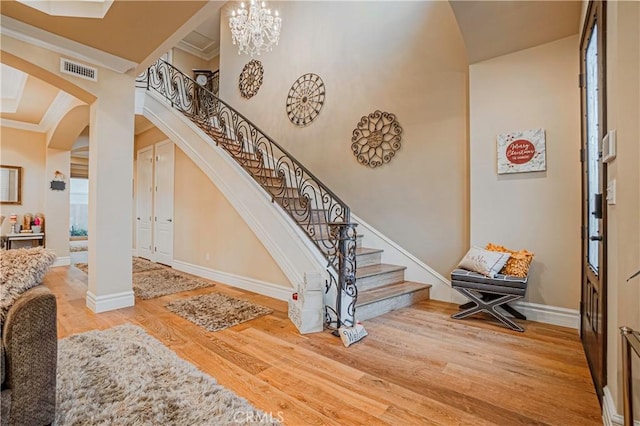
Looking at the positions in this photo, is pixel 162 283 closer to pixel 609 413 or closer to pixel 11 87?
pixel 11 87

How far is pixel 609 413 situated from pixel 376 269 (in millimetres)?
2405

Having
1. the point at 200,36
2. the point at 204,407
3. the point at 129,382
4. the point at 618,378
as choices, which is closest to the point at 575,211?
the point at 618,378

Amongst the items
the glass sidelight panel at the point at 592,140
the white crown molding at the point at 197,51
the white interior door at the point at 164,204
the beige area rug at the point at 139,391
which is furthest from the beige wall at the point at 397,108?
the white crown molding at the point at 197,51

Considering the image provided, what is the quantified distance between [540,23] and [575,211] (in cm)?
181

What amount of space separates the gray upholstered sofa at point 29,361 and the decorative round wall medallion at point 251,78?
5592 millimetres

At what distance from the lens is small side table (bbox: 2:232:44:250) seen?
5.59 metres

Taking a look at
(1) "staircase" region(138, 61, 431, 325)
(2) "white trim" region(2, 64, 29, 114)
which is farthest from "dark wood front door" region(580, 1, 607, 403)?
(2) "white trim" region(2, 64, 29, 114)

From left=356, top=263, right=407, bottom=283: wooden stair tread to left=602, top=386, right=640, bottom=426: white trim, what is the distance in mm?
2047

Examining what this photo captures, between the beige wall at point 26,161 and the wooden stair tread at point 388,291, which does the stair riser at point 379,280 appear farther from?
the beige wall at point 26,161

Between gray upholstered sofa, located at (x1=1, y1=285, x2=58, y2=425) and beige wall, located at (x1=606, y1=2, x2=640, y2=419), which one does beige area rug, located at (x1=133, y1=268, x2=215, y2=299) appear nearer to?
gray upholstered sofa, located at (x1=1, y1=285, x2=58, y2=425)

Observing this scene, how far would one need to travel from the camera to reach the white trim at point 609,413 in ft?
4.66

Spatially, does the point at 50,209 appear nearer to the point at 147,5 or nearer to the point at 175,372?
Result: the point at 147,5

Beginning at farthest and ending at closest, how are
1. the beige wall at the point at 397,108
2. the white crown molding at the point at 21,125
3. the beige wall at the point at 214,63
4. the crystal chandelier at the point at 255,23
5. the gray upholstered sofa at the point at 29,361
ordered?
the beige wall at the point at 214,63 → the white crown molding at the point at 21,125 → the crystal chandelier at the point at 255,23 → the beige wall at the point at 397,108 → the gray upholstered sofa at the point at 29,361

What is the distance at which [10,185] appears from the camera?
5902 millimetres
